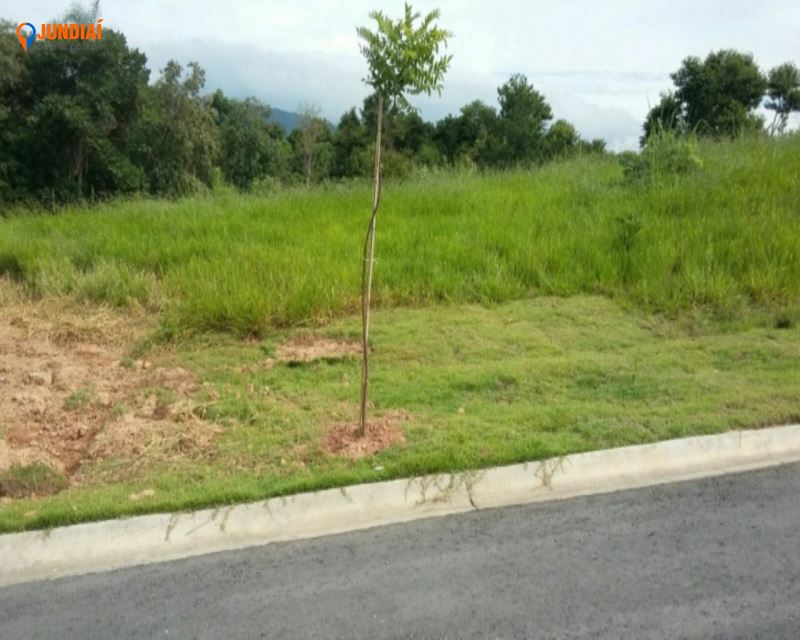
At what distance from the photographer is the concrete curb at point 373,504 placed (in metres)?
3.52

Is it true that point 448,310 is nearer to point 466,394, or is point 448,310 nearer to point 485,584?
point 466,394

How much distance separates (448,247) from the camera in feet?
27.2

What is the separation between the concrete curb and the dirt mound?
2.26 m

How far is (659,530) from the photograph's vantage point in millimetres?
3570

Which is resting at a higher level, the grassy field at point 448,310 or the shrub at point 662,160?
the shrub at point 662,160

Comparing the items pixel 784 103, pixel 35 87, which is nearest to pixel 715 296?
pixel 784 103

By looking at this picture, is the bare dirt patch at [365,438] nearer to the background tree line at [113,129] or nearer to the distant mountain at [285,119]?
the background tree line at [113,129]

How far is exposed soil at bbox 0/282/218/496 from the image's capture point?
4551mm

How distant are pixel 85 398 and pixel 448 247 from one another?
4.29m

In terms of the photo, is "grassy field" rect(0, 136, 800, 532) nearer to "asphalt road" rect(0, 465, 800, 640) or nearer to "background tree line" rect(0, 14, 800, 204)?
"asphalt road" rect(0, 465, 800, 640)

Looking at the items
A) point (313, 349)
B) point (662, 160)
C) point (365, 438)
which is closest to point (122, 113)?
point (662, 160)

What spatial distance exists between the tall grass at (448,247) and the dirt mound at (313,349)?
1.46ft

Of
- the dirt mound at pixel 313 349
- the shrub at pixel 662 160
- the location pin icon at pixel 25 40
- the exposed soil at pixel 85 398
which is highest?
the location pin icon at pixel 25 40

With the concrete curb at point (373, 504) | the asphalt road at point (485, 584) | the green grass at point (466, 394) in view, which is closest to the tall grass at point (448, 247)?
the green grass at point (466, 394)
